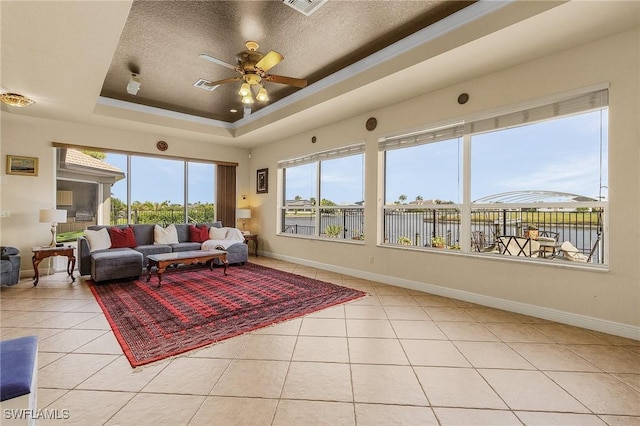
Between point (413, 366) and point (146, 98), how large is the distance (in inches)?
225

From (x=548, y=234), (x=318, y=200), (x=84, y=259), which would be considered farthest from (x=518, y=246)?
(x=84, y=259)

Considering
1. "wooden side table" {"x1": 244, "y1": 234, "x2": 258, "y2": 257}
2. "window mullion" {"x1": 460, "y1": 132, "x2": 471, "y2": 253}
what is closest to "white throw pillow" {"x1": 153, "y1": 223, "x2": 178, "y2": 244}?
"wooden side table" {"x1": 244, "y1": 234, "x2": 258, "y2": 257}

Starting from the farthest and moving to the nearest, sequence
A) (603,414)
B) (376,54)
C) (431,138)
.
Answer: (431,138), (376,54), (603,414)

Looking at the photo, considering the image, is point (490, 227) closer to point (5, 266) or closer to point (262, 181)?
point (262, 181)

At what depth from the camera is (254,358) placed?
7.39 feet

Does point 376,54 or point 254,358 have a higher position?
point 376,54

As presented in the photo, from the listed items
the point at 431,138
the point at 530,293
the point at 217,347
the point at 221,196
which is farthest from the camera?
the point at 221,196

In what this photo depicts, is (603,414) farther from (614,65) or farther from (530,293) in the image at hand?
(614,65)

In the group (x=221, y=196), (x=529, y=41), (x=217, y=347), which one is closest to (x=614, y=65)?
(x=529, y=41)

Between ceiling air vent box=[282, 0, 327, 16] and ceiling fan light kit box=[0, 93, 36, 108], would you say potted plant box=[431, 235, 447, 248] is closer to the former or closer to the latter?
ceiling air vent box=[282, 0, 327, 16]

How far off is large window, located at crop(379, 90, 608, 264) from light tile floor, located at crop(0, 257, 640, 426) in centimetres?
102

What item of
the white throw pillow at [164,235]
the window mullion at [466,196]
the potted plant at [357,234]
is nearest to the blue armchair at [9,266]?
the white throw pillow at [164,235]

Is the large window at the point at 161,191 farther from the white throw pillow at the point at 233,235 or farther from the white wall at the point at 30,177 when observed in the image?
the white throw pillow at the point at 233,235

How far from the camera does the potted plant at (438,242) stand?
421cm
